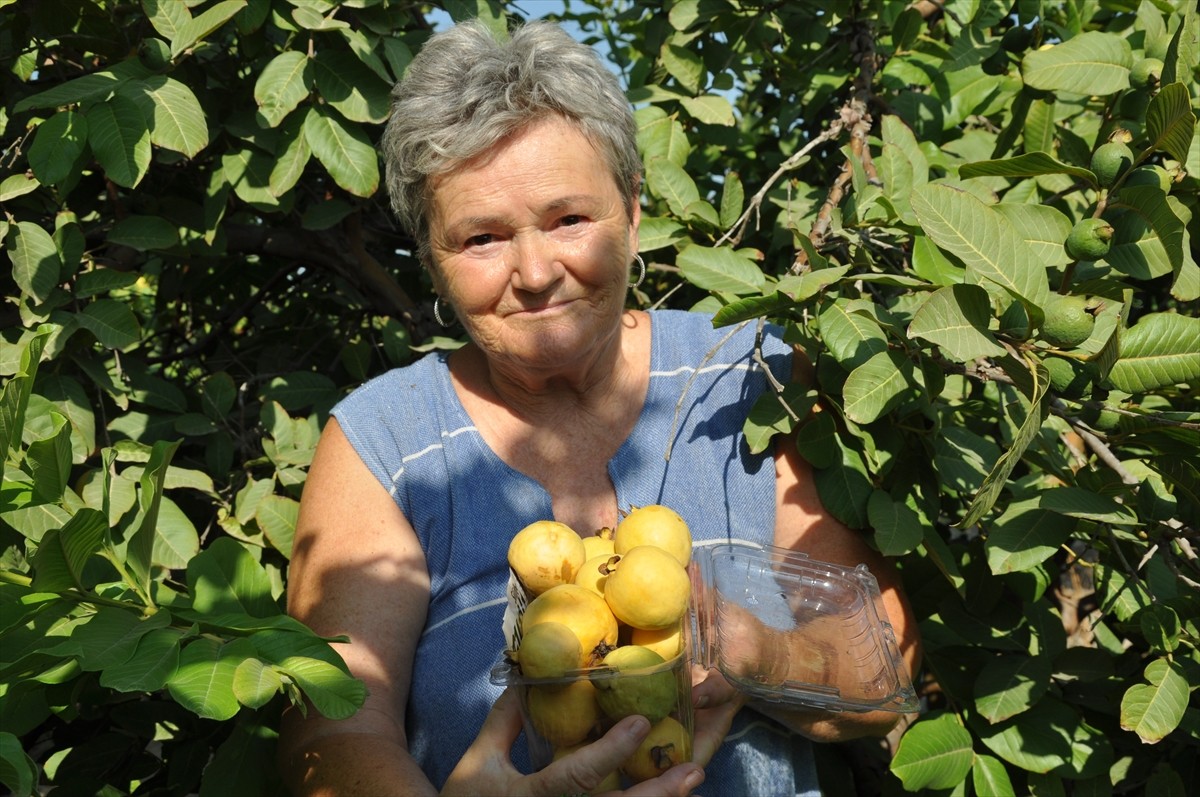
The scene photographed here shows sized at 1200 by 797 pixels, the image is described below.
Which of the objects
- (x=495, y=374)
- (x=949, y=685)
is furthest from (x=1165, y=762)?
(x=495, y=374)

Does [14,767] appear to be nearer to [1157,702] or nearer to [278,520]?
[278,520]

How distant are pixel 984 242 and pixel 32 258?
66.4 inches

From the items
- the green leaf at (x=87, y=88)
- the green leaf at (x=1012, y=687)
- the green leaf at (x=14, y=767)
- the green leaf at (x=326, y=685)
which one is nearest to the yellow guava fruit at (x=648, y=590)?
the green leaf at (x=326, y=685)

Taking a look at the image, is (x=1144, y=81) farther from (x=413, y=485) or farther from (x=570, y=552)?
(x=413, y=485)

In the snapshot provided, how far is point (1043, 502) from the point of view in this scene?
1685 millimetres

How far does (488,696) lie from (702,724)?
0.45 metres

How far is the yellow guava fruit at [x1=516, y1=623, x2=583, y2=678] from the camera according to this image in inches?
51.9

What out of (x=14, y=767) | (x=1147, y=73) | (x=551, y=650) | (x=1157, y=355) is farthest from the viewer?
(x=1147, y=73)

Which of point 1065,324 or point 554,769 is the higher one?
point 1065,324

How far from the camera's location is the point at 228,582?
1.78 metres

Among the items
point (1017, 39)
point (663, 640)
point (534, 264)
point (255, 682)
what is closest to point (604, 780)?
point (663, 640)

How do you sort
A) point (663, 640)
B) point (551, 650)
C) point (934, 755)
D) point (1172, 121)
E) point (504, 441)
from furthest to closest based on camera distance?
1. point (504, 441)
2. point (934, 755)
3. point (1172, 121)
4. point (663, 640)
5. point (551, 650)

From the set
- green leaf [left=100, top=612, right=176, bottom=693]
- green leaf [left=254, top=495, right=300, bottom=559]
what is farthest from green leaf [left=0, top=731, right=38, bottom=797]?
green leaf [left=254, top=495, right=300, bottom=559]

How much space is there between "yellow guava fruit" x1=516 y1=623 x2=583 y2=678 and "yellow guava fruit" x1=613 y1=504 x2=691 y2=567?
0.21 m
